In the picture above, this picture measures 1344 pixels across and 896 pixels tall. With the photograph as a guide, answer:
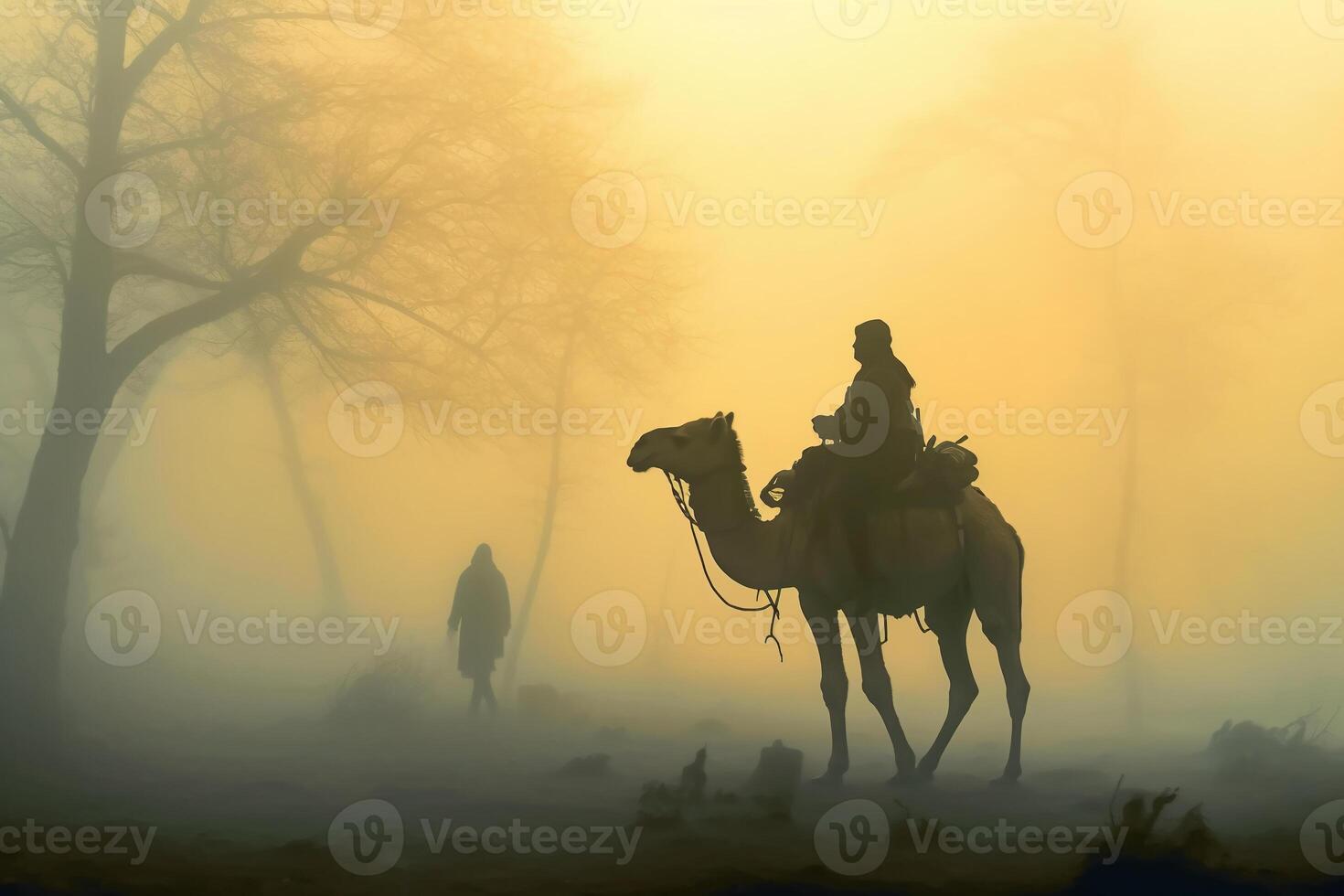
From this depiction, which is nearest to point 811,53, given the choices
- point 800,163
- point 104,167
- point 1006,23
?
point 800,163

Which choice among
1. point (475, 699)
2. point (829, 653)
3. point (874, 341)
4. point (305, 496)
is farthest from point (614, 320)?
point (829, 653)

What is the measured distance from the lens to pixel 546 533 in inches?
274

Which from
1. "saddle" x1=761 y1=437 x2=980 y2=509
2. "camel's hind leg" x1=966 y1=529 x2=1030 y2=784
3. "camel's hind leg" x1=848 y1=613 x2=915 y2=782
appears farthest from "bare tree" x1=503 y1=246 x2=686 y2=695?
"camel's hind leg" x1=966 y1=529 x2=1030 y2=784

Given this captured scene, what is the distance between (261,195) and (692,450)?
10.4 feet

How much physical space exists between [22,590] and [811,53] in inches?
204

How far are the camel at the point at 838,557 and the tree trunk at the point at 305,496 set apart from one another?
7.75 ft

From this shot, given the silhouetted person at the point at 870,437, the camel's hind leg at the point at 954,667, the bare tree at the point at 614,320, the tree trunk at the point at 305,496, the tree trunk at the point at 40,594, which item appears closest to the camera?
the silhouetted person at the point at 870,437

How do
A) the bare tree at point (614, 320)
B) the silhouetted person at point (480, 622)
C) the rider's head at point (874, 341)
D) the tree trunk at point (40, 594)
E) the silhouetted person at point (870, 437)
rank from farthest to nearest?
the bare tree at point (614, 320) < the silhouetted person at point (480, 622) < the tree trunk at point (40, 594) < the rider's head at point (874, 341) < the silhouetted person at point (870, 437)

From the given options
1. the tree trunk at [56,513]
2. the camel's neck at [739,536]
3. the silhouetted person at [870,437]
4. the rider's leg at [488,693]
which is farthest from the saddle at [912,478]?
the tree trunk at [56,513]

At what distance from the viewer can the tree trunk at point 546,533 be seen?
22.3 ft

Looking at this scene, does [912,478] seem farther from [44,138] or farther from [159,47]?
[44,138]

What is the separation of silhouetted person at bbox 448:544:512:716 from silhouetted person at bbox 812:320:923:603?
7.50 feet

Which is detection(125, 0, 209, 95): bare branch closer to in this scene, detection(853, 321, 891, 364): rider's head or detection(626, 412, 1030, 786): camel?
detection(626, 412, 1030, 786): camel

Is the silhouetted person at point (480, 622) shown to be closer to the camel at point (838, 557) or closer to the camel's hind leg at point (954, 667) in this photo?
the camel at point (838, 557)
